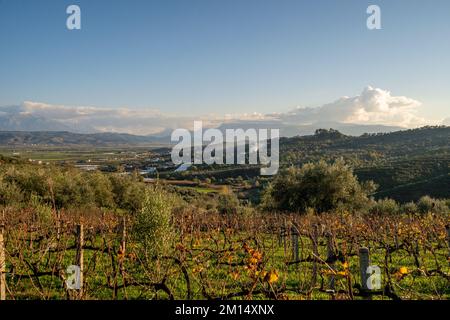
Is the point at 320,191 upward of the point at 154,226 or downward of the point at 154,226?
downward

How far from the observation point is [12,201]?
27.2 meters

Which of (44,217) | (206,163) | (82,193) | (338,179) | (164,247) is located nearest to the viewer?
(164,247)

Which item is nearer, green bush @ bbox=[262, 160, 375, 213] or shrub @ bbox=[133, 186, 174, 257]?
shrub @ bbox=[133, 186, 174, 257]

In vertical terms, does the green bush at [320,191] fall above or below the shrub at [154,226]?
below

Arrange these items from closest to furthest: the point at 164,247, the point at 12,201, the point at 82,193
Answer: the point at 164,247, the point at 12,201, the point at 82,193

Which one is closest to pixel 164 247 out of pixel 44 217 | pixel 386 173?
pixel 44 217

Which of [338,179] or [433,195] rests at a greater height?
[338,179]

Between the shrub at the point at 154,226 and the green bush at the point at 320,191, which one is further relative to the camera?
the green bush at the point at 320,191

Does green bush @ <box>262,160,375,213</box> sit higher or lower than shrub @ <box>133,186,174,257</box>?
lower

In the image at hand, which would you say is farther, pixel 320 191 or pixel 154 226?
pixel 320 191
